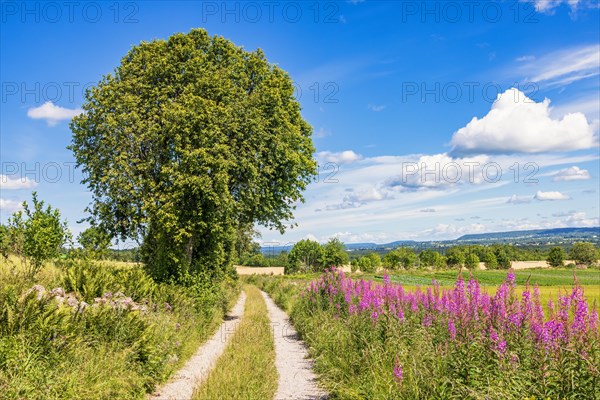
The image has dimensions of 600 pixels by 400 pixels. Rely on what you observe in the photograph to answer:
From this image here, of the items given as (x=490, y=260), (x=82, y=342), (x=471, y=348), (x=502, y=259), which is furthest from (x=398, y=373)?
(x=502, y=259)

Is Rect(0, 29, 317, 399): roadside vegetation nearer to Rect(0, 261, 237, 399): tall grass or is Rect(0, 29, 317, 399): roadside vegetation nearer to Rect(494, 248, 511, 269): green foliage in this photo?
Rect(0, 261, 237, 399): tall grass

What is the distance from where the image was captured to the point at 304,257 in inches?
4589

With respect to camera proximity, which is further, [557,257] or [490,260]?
[490,260]

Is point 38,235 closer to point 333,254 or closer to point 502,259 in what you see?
point 333,254

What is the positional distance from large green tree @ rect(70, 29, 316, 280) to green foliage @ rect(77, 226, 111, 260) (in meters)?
0.66

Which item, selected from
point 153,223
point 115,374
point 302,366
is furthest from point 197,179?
point 115,374

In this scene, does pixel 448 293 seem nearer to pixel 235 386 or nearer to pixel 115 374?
pixel 235 386

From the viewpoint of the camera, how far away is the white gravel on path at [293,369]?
8786mm

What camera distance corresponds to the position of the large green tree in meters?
18.1

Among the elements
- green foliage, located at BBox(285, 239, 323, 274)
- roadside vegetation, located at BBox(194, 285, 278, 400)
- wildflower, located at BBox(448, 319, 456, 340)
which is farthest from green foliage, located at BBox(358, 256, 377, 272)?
wildflower, located at BBox(448, 319, 456, 340)

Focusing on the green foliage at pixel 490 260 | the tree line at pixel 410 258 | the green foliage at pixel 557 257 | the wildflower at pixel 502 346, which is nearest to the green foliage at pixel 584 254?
the tree line at pixel 410 258

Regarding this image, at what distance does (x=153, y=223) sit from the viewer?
1903 cm

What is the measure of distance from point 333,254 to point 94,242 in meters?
92.6

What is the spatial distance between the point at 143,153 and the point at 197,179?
13.0 ft
